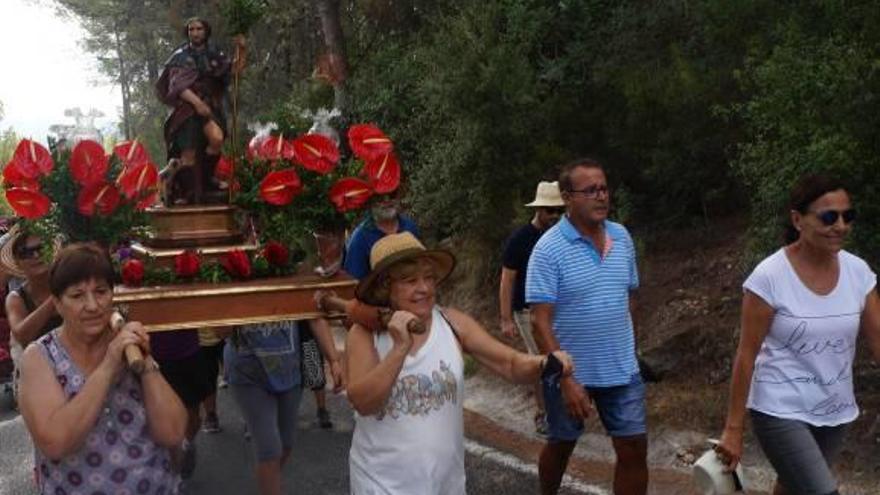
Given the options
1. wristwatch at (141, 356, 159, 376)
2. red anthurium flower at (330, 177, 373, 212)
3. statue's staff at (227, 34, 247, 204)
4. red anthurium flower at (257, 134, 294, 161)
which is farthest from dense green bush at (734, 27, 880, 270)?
wristwatch at (141, 356, 159, 376)

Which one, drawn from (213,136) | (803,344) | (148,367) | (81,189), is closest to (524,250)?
(213,136)

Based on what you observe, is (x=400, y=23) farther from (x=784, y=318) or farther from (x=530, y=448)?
(x=784, y=318)

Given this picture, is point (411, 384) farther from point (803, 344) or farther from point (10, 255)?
point (10, 255)

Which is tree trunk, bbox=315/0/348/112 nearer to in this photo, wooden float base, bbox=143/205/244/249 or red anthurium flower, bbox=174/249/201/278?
wooden float base, bbox=143/205/244/249

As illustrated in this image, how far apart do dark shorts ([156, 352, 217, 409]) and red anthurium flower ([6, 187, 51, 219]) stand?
52.8 inches

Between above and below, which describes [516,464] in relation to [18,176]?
below

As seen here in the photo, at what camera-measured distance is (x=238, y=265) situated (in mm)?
4164

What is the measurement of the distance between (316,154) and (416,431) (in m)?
1.56

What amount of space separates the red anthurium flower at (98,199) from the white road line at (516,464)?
10.7 feet

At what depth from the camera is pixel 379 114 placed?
1582cm

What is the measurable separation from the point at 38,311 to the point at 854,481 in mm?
4471

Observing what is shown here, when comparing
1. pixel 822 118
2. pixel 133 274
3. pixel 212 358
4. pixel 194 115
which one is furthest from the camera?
pixel 822 118

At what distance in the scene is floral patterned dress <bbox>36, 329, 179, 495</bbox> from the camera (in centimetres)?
293

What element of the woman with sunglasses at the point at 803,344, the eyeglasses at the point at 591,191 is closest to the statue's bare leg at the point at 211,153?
the eyeglasses at the point at 591,191
